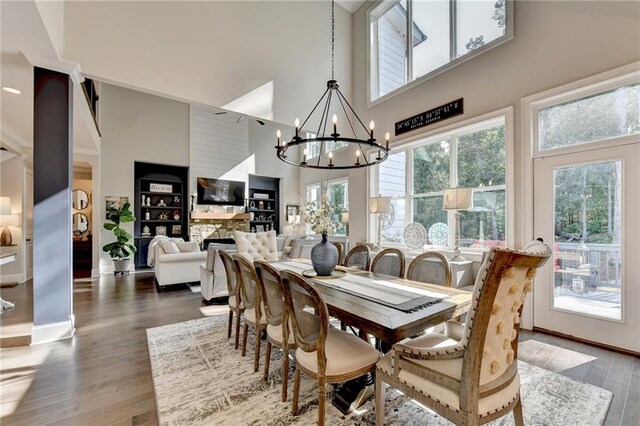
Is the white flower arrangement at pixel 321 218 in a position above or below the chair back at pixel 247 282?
above

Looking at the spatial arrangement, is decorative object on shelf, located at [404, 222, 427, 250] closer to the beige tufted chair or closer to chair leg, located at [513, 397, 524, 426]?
the beige tufted chair

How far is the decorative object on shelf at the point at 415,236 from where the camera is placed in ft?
15.7

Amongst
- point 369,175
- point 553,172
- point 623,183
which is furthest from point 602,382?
point 369,175

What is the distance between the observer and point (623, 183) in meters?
2.77

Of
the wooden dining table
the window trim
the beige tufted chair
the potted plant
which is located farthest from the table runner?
the potted plant

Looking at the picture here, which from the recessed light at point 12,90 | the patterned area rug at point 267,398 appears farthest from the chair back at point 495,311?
the recessed light at point 12,90

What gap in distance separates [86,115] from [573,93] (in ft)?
21.9

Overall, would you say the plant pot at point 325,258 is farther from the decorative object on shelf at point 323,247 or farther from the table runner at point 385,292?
the table runner at point 385,292

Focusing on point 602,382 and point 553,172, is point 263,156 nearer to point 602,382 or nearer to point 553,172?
point 553,172

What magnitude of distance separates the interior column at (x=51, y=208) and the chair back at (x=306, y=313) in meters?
2.90

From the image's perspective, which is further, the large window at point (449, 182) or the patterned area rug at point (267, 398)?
the large window at point (449, 182)

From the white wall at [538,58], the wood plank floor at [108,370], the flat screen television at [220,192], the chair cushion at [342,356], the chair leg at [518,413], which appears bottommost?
the wood plank floor at [108,370]

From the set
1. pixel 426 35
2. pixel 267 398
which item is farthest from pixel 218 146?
pixel 267 398

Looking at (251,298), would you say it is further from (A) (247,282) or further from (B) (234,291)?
(B) (234,291)
